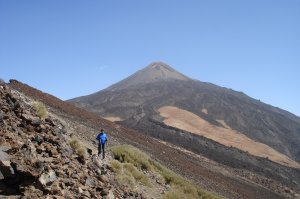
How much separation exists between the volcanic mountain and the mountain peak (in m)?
16.4

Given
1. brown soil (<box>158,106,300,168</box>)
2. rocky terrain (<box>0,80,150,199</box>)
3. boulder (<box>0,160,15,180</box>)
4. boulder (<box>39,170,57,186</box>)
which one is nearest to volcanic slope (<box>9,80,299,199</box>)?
rocky terrain (<box>0,80,150,199</box>)


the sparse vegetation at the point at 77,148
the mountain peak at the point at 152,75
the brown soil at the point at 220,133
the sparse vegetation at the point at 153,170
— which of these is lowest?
the sparse vegetation at the point at 153,170

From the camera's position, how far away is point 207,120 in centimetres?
7469

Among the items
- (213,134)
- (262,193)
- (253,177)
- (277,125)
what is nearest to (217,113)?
(277,125)

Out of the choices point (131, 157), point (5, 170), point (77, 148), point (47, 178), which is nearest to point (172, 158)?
point (131, 157)

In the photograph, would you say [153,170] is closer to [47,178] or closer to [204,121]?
[47,178]

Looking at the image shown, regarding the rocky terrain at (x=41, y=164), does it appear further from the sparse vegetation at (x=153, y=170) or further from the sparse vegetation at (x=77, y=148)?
→ the sparse vegetation at (x=153, y=170)

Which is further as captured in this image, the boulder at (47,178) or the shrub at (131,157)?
the shrub at (131,157)

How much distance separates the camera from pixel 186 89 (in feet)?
330

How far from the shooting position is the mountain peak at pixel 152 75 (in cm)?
12631

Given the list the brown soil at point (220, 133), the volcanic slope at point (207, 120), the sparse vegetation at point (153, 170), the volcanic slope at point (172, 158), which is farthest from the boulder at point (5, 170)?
the brown soil at point (220, 133)

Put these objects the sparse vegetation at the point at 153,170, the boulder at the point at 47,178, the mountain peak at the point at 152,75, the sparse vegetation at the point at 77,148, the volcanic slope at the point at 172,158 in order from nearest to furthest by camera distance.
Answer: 1. the boulder at the point at 47,178
2. the sparse vegetation at the point at 77,148
3. the sparse vegetation at the point at 153,170
4. the volcanic slope at the point at 172,158
5. the mountain peak at the point at 152,75

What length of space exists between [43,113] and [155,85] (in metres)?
91.6

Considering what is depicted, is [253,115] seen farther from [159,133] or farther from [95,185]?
[95,185]
